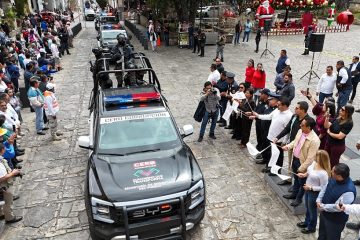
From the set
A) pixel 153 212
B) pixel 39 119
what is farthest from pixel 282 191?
pixel 39 119

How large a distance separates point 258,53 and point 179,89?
31.2ft

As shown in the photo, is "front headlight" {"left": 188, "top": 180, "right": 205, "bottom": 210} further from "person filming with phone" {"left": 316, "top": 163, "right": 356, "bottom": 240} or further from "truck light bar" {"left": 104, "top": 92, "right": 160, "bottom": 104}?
"truck light bar" {"left": 104, "top": 92, "right": 160, "bottom": 104}

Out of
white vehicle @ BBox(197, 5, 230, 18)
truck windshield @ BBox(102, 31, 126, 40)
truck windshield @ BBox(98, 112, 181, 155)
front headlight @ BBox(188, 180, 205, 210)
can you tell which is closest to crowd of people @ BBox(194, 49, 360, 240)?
front headlight @ BBox(188, 180, 205, 210)

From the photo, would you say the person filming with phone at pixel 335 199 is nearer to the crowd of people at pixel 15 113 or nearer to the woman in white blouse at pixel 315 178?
the woman in white blouse at pixel 315 178

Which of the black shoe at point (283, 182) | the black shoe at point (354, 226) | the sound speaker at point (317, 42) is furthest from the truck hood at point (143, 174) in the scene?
the sound speaker at point (317, 42)

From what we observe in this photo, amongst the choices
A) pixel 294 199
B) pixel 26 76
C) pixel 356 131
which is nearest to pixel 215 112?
pixel 294 199

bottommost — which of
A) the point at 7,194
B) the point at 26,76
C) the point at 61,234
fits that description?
the point at 61,234

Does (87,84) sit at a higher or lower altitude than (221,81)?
lower

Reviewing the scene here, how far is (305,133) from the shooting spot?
548cm

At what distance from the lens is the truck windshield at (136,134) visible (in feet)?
18.9

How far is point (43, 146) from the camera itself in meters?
8.95

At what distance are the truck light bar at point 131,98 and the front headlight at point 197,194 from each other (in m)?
2.44

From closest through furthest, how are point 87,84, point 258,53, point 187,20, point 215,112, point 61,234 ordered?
point 61,234 → point 215,112 → point 87,84 → point 258,53 → point 187,20

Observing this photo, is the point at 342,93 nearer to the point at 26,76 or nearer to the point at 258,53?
Answer: the point at 26,76
